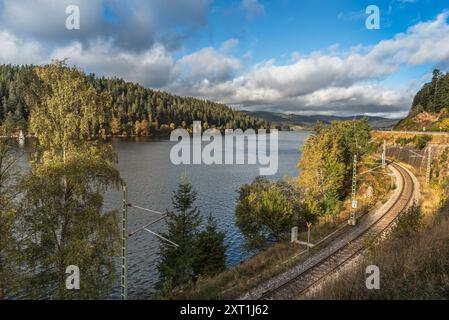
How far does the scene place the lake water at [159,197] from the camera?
29.9 m

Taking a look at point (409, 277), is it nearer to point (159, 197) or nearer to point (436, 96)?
point (159, 197)

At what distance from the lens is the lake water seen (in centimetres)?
2986

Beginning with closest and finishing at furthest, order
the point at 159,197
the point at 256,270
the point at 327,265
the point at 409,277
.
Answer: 1. the point at 409,277
2. the point at 327,265
3. the point at 256,270
4. the point at 159,197

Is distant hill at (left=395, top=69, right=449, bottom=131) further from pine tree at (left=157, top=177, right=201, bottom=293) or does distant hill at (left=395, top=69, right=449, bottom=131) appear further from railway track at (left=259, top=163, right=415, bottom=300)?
pine tree at (left=157, top=177, right=201, bottom=293)

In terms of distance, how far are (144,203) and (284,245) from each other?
2315 cm

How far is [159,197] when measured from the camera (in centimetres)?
5109

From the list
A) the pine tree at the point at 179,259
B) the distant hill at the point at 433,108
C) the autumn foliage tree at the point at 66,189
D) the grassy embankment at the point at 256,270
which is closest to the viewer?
the autumn foliage tree at the point at 66,189

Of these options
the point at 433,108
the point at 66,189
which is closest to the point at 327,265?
the point at 66,189

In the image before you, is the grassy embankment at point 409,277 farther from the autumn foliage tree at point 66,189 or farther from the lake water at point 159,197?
the lake water at point 159,197

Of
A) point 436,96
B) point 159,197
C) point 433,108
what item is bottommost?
point 159,197

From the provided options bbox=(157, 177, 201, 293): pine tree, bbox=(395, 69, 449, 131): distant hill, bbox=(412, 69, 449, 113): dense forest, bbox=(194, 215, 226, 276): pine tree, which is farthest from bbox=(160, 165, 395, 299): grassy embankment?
bbox=(412, 69, 449, 113): dense forest

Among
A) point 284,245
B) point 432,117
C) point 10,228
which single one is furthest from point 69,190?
point 432,117

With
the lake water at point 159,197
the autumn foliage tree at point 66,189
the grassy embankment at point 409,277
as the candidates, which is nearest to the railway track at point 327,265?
the grassy embankment at point 409,277
